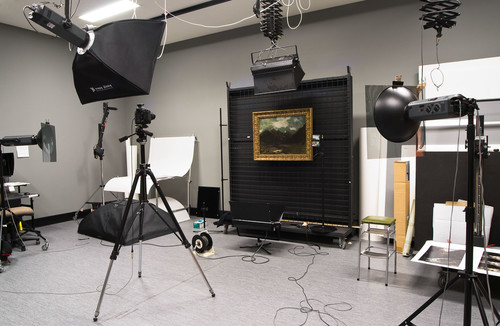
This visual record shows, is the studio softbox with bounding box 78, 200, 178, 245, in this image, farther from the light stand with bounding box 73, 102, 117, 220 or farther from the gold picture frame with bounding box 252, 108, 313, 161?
the gold picture frame with bounding box 252, 108, 313, 161

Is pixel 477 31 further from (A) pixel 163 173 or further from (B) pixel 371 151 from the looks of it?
(A) pixel 163 173

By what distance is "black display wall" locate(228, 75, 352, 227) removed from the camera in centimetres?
435

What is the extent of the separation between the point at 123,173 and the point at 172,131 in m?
1.50

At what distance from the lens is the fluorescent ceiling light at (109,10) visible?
459 cm

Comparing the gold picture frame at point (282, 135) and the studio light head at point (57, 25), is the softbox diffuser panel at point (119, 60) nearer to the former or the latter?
the studio light head at point (57, 25)

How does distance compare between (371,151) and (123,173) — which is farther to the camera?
(123,173)

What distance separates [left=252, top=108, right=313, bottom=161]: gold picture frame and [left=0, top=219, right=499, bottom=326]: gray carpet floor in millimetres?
1267

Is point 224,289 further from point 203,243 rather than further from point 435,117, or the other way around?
point 435,117

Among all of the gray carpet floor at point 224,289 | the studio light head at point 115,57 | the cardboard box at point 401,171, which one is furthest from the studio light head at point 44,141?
the cardboard box at point 401,171

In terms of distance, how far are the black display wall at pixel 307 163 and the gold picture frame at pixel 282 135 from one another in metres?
0.11

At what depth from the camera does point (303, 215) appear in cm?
462

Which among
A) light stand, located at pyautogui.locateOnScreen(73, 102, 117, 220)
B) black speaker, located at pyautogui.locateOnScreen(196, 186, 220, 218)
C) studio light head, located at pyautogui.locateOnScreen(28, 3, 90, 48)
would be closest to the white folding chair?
black speaker, located at pyautogui.locateOnScreen(196, 186, 220, 218)

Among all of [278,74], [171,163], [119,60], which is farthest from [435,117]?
[171,163]

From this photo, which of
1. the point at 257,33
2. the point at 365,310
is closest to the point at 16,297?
the point at 365,310
